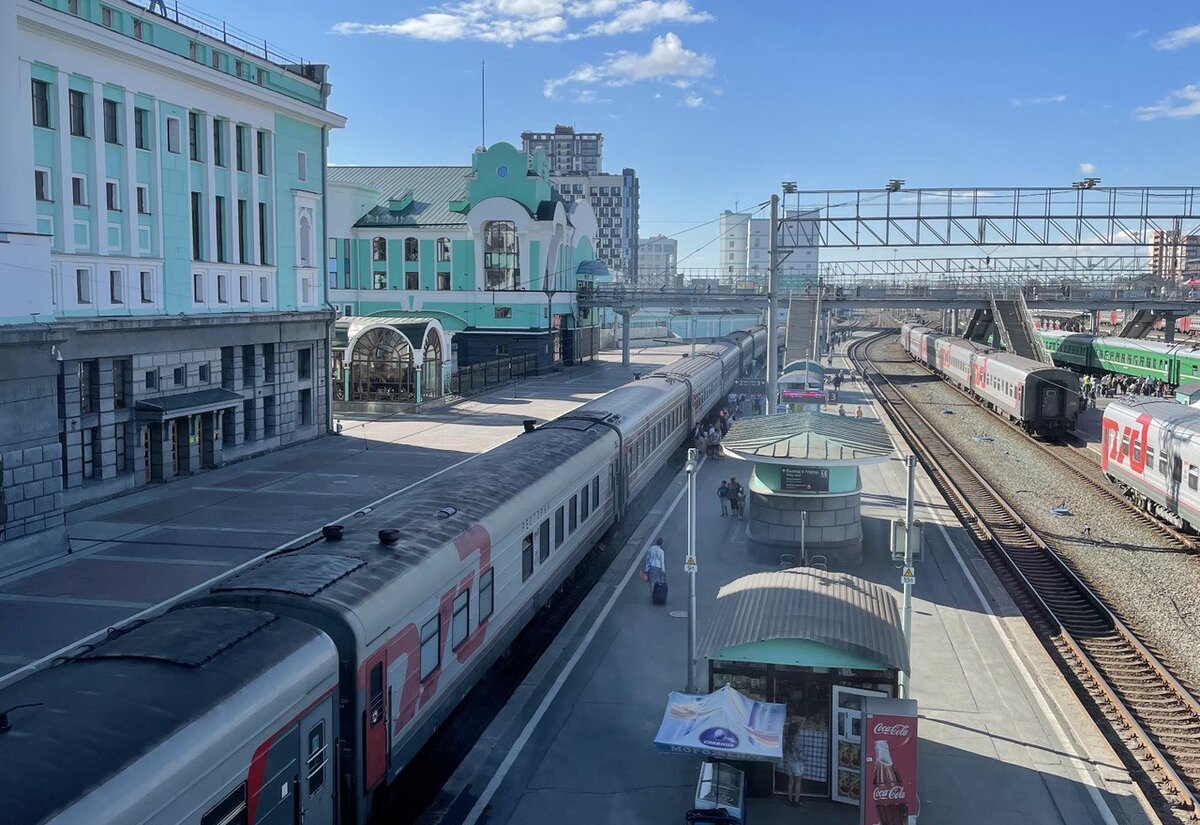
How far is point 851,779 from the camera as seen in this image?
1159 centimetres

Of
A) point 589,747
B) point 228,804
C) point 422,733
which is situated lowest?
point 589,747

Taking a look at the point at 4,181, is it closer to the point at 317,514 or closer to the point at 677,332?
the point at 317,514

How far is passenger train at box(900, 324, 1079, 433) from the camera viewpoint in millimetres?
41219

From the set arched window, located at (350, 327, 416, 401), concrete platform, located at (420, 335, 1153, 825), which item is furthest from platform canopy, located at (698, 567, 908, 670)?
arched window, located at (350, 327, 416, 401)

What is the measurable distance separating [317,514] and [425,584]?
1531 centimetres

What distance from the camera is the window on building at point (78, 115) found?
27141 mm

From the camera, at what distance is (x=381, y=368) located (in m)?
48.6

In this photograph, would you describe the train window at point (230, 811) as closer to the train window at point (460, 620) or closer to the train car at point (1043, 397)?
the train window at point (460, 620)

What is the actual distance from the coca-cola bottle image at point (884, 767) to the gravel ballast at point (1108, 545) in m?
7.57

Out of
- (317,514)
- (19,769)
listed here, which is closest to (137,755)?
(19,769)

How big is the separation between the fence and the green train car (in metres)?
35.5

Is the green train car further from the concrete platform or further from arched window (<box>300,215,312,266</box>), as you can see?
arched window (<box>300,215,312,266</box>)

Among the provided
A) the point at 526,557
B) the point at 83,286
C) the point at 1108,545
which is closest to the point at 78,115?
the point at 83,286

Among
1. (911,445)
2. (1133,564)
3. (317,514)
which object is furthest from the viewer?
(911,445)
